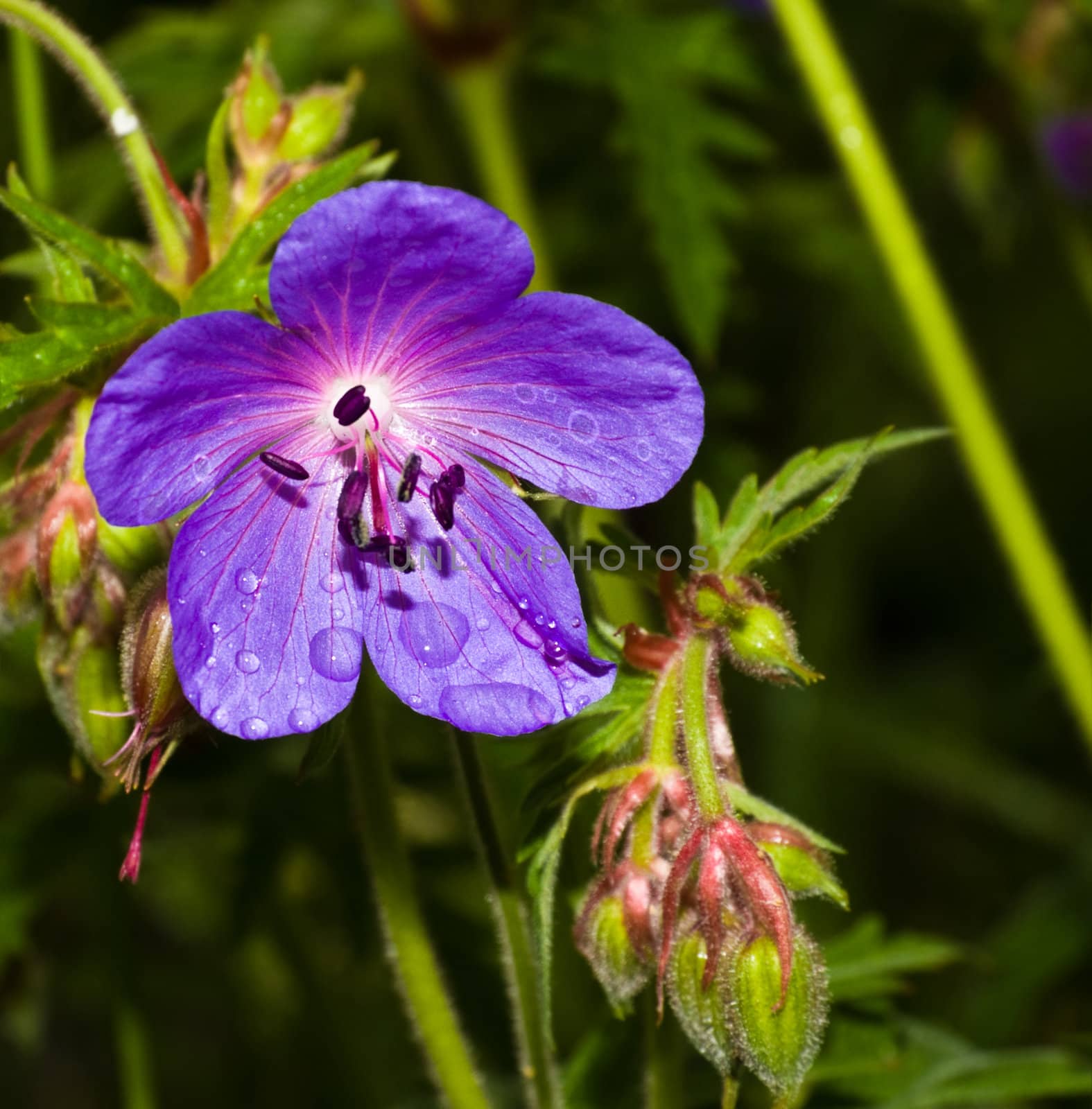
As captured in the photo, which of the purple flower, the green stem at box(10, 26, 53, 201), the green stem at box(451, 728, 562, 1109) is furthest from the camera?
the green stem at box(10, 26, 53, 201)

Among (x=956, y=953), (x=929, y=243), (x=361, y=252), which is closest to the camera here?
(x=361, y=252)

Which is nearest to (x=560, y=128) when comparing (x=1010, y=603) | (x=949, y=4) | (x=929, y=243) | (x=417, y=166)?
(x=417, y=166)

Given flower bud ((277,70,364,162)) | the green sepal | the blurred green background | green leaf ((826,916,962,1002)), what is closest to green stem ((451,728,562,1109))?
the blurred green background

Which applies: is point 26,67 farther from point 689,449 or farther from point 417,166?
point 689,449

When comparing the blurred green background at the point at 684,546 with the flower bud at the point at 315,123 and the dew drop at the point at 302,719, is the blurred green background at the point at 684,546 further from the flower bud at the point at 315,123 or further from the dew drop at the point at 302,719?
the flower bud at the point at 315,123

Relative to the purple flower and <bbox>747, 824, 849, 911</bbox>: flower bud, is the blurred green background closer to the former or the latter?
the purple flower

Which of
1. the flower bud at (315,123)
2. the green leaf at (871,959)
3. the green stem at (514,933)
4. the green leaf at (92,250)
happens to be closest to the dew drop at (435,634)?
the green stem at (514,933)

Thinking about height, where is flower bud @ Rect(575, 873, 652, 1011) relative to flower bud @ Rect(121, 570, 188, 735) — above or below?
below
